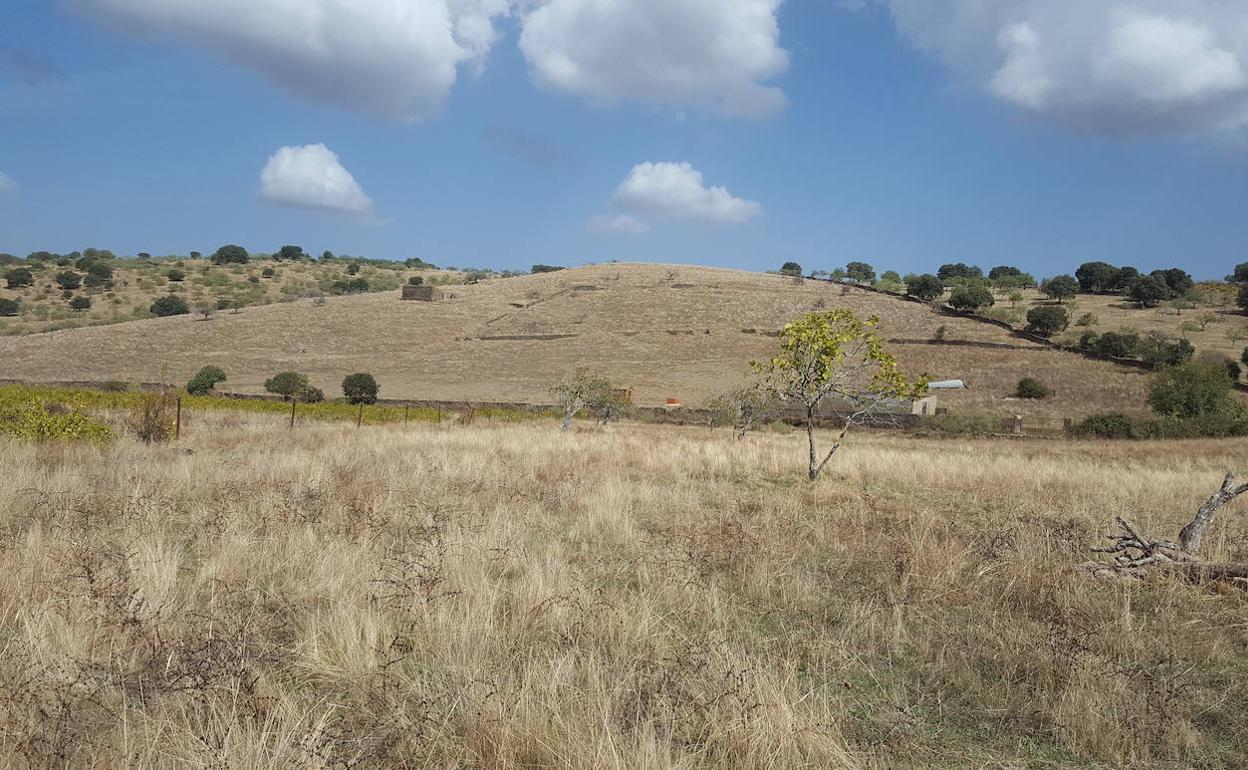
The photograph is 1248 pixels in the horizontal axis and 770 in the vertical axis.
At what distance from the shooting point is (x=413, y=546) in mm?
6809

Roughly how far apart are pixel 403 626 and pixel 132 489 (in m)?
6.49

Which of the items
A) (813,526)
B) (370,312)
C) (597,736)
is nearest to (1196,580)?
(813,526)

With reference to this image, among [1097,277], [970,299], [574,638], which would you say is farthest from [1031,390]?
[1097,277]

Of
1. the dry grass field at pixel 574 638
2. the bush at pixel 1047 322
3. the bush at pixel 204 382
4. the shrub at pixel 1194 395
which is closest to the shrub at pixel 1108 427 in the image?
the shrub at pixel 1194 395

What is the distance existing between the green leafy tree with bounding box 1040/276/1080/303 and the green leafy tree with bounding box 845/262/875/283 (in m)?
34.2

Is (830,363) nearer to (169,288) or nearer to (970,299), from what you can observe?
(970,299)

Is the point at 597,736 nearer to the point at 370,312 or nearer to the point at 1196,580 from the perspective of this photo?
the point at 1196,580

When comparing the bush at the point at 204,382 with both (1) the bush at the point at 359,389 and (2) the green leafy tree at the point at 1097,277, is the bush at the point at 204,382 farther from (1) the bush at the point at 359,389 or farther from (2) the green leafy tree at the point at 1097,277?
(2) the green leafy tree at the point at 1097,277

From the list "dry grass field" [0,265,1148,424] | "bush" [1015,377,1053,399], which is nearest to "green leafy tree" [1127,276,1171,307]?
"dry grass field" [0,265,1148,424]

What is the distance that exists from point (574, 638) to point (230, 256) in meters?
136

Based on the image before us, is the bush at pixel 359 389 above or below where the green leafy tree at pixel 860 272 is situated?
below

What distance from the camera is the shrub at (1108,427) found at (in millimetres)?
34594

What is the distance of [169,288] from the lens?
96.0m

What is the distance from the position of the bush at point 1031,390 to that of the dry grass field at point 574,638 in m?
47.5
